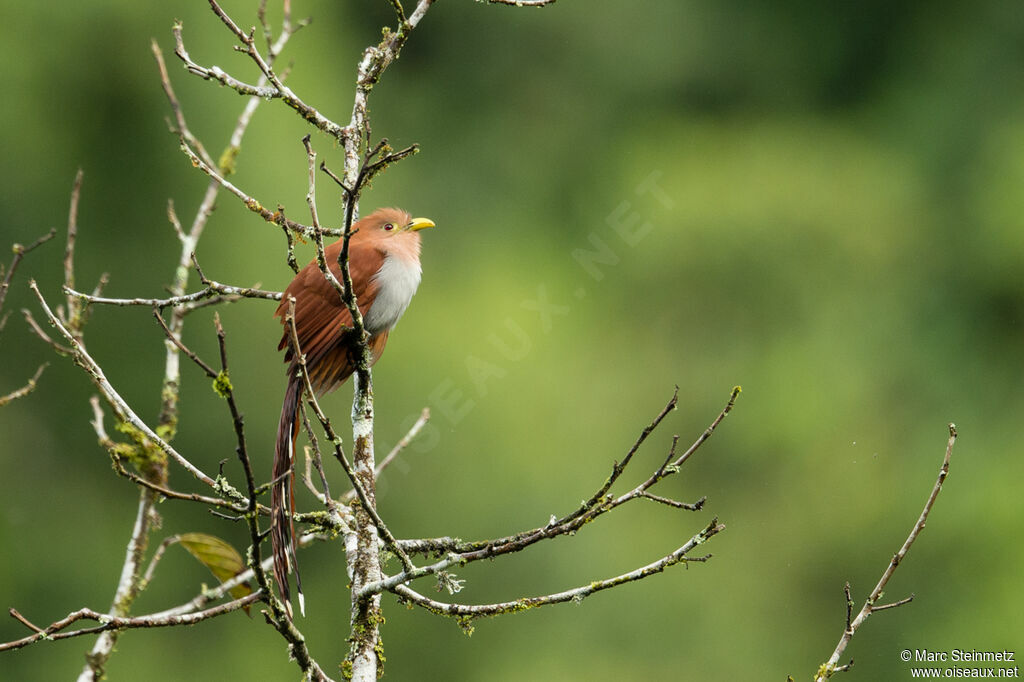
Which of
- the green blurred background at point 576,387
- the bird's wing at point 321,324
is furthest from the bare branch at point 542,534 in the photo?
the green blurred background at point 576,387

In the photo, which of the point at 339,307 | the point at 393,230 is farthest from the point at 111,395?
the point at 393,230

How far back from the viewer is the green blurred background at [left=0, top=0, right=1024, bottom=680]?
27.5 ft

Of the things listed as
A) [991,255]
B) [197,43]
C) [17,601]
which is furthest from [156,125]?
[991,255]

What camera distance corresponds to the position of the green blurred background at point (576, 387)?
8.37 metres

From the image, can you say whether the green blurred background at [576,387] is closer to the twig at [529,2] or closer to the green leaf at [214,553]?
the twig at [529,2]

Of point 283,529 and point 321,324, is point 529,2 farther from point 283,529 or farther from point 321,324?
point 283,529

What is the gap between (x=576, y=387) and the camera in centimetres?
959

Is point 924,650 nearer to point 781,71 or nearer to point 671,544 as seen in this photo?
point 671,544

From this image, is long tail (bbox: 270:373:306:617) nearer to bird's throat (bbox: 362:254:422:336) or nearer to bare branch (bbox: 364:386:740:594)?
bare branch (bbox: 364:386:740:594)

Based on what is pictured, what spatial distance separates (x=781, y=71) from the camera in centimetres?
1530

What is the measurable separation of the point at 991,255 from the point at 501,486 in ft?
19.2

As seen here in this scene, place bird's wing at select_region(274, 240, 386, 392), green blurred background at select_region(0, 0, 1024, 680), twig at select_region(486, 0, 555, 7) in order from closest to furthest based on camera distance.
A: twig at select_region(486, 0, 555, 7)
bird's wing at select_region(274, 240, 386, 392)
green blurred background at select_region(0, 0, 1024, 680)

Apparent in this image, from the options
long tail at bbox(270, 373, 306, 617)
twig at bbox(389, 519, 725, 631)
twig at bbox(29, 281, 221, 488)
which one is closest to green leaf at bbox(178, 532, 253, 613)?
long tail at bbox(270, 373, 306, 617)

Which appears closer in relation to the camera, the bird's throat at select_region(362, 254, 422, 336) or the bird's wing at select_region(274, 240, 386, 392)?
the bird's wing at select_region(274, 240, 386, 392)
